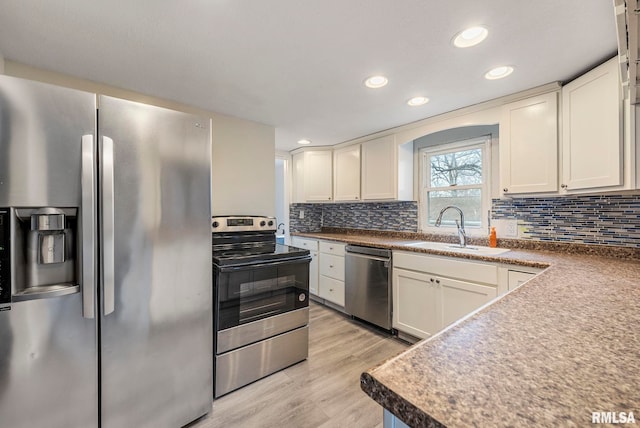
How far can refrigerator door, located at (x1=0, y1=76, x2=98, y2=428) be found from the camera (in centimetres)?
105

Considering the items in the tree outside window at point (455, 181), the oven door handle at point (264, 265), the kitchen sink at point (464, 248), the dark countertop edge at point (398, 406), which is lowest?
the oven door handle at point (264, 265)

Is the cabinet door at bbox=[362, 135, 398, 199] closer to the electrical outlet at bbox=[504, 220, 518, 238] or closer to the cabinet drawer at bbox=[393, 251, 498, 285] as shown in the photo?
the cabinet drawer at bbox=[393, 251, 498, 285]

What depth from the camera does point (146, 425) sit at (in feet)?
4.48

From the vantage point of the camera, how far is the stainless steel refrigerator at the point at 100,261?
1.07 m

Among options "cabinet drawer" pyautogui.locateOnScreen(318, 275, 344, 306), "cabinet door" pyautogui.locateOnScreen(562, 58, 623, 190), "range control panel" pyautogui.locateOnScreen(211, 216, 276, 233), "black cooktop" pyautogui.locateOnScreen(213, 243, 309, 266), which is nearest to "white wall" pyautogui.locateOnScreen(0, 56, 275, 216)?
"range control panel" pyautogui.locateOnScreen(211, 216, 276, 233)

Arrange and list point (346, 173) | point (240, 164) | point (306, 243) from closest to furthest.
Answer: point (240, 164) → point (346, 173) → point (306, 243)

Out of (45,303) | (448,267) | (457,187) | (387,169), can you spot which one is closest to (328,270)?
(387,169)

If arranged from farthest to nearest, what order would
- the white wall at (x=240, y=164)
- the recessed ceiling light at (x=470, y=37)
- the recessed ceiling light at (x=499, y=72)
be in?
1. the white wall at (x=240, y=164)
2. the recessed ceiling light at (x=499, y=72)
3. the recessed ceiling light at (x=470, y=37)

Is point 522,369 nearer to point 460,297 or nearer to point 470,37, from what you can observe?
point 470,37

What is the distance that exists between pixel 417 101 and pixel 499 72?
609 millimetres

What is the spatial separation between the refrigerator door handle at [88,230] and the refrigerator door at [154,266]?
4 cm

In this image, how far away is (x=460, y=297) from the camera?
6.97 ft

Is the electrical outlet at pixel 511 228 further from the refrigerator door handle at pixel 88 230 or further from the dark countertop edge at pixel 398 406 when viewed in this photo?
the refrigerator door handle at pixel 88 230

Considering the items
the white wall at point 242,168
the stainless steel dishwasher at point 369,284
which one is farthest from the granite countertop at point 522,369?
the white wall at point 242,168
